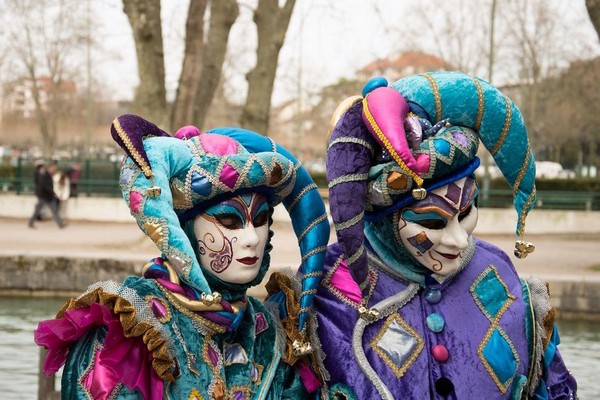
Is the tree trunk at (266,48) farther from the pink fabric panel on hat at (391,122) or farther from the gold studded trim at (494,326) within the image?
the pink fabric panel on hat at (391,122)

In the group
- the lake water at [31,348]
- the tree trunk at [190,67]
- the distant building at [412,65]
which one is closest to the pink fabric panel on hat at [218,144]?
the lake water at [31,348]

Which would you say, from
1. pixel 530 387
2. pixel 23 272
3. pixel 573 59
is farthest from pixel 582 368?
pixel 573 59

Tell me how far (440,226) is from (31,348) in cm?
612

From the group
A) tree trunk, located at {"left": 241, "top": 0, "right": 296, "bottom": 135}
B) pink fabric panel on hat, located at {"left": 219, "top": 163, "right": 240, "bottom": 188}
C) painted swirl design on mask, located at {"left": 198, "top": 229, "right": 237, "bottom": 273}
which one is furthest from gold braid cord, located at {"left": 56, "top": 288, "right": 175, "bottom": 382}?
tree trunk, located at {"left": 241, "top": 0, "right": 296, "bottom": 135}

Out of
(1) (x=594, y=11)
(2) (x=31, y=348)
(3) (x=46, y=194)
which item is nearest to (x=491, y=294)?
(2) (x=31, y=348)

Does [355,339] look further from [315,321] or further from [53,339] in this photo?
[53,339]

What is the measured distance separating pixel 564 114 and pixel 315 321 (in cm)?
3858

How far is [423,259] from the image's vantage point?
4.43 metres

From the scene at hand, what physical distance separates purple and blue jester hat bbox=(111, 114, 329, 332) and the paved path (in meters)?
8.11

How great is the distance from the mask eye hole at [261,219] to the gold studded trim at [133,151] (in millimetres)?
489

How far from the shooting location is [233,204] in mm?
4191

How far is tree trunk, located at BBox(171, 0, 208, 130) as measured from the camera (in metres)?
16.0

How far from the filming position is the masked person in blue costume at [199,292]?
13.1 feet

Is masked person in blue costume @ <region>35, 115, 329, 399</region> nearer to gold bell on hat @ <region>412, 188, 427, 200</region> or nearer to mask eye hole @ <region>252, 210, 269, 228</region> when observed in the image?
mask eye hole @ <region>252, 210, 269, 228</region>
